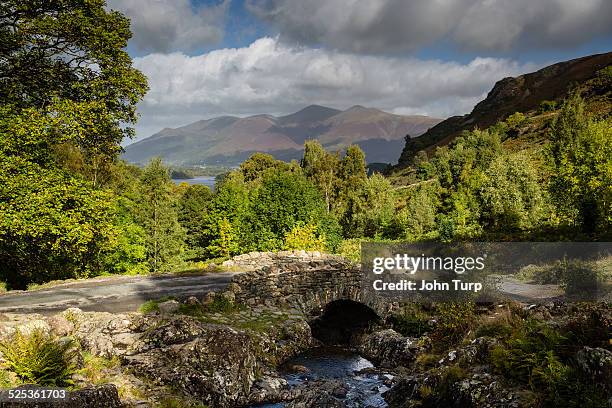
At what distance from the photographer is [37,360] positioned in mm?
11086

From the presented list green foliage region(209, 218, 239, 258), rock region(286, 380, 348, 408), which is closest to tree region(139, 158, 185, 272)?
green foliage region(209, 218, 239, 258)

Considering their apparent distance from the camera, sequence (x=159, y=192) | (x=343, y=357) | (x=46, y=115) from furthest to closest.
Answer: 1. (x=159, y=192)
2. (x=343, y=357)
3. (x=46, y=115)

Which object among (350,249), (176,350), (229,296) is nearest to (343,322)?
(229,296)

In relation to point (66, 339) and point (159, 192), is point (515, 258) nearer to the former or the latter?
point (66, 339)

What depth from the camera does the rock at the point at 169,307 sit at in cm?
1691

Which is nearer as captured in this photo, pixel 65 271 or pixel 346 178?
pixel 65 271

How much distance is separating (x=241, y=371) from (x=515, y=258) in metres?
26.4

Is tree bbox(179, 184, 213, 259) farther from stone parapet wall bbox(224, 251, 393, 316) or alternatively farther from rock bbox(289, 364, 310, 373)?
rock bbox(289, 364, 310, 373)

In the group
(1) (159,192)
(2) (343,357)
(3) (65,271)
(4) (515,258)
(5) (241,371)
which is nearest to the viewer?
(5) (241,371)

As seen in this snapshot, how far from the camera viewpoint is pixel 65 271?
1107 inches

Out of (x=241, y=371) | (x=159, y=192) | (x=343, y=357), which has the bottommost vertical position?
(x=343, y=357)

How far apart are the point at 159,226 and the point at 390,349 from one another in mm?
33903

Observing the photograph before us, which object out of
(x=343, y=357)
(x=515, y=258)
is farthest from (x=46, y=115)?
(x=515, y=258)

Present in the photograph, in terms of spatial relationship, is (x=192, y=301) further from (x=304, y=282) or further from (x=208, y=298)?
(x=304, y=282)
